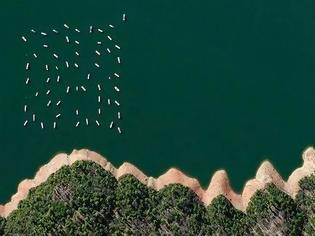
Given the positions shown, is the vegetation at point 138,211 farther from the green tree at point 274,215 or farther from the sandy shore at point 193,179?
the sandy shore at point 193,179

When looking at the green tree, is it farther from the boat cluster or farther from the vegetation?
the boat cluster

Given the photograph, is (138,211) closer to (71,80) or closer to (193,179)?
(193,179)

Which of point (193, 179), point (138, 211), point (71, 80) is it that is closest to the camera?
point (138, 211)

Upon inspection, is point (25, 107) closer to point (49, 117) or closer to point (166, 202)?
point (49, 117)

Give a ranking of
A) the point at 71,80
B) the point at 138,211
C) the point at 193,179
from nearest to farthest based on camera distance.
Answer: the point at 138,211, the point at 193,179, the point at 71,80

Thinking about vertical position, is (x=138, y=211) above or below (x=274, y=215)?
above

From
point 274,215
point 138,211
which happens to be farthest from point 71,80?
point 274,215


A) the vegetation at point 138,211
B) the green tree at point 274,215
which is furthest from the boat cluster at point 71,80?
the green tree at point 274,215
